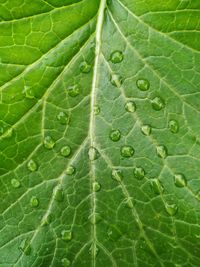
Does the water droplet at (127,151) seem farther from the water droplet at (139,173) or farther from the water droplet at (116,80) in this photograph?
the water droplet at (116,80)

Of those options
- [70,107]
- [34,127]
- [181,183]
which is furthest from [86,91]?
[181,183]

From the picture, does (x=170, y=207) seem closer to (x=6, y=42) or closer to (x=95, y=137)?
(x=95, y=137)

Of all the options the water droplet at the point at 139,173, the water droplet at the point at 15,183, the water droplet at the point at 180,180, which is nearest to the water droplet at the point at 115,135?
the water droplet at the point at 139,173

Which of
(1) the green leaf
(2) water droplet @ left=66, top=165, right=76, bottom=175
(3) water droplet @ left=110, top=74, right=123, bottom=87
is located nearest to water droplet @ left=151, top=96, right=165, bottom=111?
(1) the green leaf

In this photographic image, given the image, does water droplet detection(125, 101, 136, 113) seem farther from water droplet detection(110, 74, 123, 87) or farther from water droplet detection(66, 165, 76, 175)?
water droplet detection(66, 165, 76, 175)

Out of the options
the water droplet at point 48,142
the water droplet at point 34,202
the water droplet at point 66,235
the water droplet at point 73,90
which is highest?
the water droplet at point 73,90

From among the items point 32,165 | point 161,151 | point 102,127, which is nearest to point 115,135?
point 102,127

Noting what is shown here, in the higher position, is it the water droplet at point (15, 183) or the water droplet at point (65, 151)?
the water droplet at point (65, 151)
